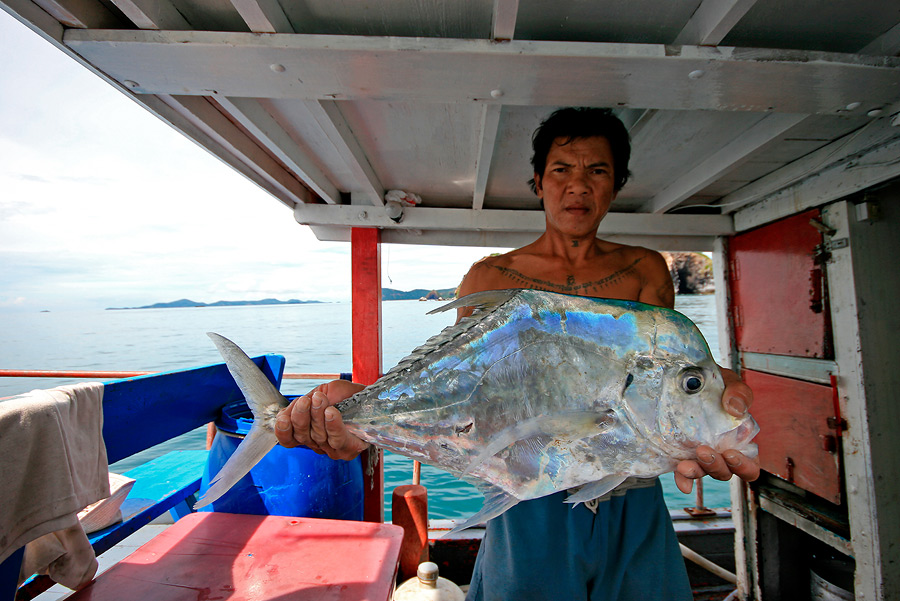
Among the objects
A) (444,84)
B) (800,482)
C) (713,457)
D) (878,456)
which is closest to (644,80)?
(444,84)

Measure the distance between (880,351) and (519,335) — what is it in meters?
2.58

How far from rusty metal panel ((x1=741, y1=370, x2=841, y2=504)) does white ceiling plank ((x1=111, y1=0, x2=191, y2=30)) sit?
3.97m

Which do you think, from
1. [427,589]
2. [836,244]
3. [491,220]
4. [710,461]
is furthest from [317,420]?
[836,244]

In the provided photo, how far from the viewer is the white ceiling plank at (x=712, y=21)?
4.42ft

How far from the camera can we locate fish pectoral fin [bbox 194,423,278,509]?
1.46 m

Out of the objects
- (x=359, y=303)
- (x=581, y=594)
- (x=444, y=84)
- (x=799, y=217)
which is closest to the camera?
(x=581, y=594)

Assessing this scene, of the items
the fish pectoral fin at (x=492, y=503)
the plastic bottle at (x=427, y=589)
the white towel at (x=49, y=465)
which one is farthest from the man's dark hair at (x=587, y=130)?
the plastic bottle at (x=427, y=589)

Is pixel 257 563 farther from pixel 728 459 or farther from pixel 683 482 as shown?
pixel 728 459

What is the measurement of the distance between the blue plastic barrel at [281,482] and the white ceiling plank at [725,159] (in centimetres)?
313

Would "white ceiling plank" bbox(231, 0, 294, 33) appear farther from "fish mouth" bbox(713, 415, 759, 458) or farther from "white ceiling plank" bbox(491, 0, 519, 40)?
"fish mouth" bbox(713, 415, 759, 458)

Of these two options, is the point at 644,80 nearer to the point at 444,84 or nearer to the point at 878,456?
the point at 444,84

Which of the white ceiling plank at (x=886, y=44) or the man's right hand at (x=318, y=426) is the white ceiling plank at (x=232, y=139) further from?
the white ceiling plank at (x=886, y=44)

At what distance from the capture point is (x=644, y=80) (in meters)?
1.59

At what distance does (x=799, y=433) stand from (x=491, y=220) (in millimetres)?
2749
